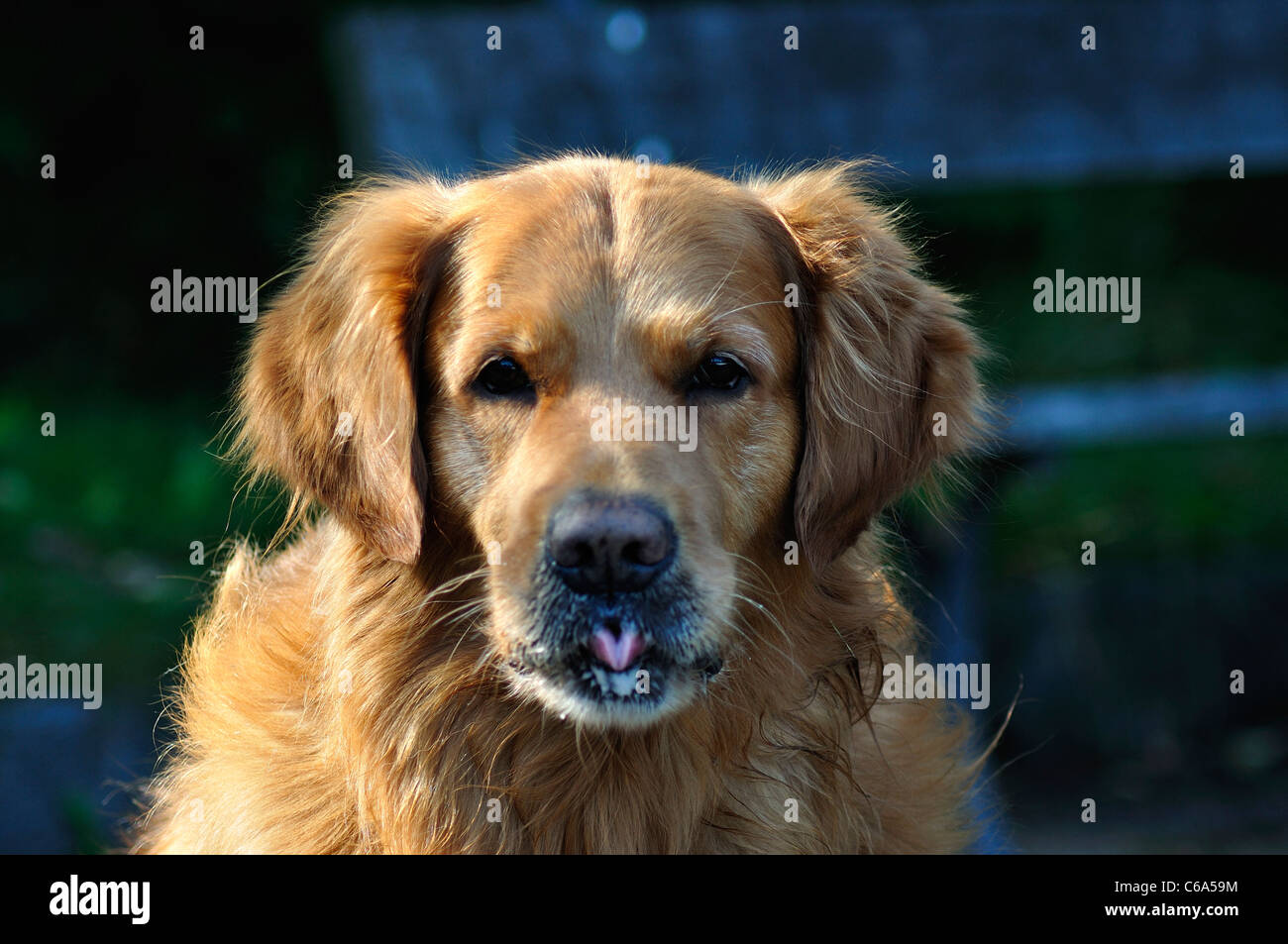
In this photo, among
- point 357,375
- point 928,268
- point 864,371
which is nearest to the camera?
point 357,375

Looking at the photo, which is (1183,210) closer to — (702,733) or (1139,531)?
(1139,531)

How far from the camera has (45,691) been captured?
6.01 meters

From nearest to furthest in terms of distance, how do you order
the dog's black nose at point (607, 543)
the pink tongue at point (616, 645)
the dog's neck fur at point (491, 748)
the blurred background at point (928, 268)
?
the dog's black nose at point (607, 543), the pink tongue at point (616, 645), the dog's neck fur at point (491, 748), the blurred background at point (928, 268)

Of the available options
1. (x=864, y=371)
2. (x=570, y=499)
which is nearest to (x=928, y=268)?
(x=864, y=371)

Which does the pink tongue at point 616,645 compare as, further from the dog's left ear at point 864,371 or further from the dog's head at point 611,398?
the dog's left ear at point 864,371

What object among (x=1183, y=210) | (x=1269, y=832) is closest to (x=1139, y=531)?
(x=1269, y=832)

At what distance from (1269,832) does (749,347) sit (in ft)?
17.7

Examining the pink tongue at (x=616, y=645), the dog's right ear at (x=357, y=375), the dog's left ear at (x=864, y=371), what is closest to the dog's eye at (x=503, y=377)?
the dog's right ear at (x=357, y=375)

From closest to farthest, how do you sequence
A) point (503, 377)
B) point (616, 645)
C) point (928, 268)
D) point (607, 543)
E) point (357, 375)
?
point (607, 543) < point (616, 645) < point (503, 377) < point (357, 375) < point (928, 268)

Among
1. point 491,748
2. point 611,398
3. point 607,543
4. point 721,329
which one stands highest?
point 721,329

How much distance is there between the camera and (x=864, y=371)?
137 inches

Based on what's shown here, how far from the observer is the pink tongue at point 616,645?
9.66ft

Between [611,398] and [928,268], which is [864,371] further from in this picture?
[928,268]

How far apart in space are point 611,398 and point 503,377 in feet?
1.02
